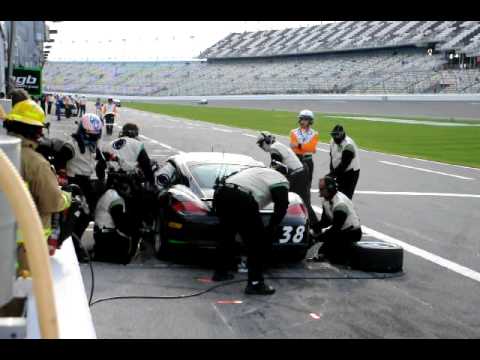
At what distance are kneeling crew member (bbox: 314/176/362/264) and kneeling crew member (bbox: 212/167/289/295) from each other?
1.27 metres

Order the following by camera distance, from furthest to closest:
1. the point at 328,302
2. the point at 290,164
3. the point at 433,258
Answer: the point at 290,164 → the point at 433,258 → the point at 328,302

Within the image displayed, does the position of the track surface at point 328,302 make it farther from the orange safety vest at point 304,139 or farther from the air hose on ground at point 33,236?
the air hose on ground at point 33,236

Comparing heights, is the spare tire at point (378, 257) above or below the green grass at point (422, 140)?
below

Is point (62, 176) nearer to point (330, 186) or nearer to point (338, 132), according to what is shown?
point (330, 186)

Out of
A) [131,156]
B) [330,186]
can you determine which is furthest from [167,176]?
[330,186]

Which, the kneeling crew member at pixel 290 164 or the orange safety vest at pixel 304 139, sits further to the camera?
the orange safety vest at pixel 304 139

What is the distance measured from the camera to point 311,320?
5469 millimetres

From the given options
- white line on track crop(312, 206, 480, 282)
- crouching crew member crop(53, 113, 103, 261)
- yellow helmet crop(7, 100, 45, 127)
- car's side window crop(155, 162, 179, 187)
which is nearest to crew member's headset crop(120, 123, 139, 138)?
crouching crew member crop(53, 113, 103, 261)

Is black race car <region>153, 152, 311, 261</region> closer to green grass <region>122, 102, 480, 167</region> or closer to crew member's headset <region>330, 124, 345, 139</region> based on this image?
crew member's headset <region>330, 124, 345, 139</region>

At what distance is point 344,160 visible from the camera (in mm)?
9734

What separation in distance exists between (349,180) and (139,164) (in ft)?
11.1

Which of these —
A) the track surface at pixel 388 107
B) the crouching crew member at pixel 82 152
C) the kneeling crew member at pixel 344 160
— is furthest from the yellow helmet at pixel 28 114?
the track surface at pixel 388 107

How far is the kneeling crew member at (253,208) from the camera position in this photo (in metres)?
6.21

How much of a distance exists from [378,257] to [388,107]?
1852 inches
